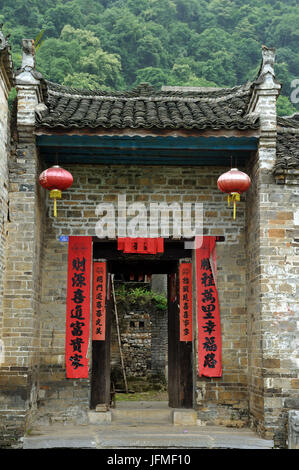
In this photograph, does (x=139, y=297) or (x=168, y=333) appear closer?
(x=168, y=333)

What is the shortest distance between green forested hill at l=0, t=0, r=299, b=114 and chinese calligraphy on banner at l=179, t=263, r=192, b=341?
25088mm

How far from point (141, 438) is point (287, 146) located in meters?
4.74

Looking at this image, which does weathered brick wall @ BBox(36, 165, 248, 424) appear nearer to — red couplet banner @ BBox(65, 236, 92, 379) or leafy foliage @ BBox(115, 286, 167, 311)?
red couplet banner @ BBox(65, 236, 92, 379)

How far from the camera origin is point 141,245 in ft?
27.7

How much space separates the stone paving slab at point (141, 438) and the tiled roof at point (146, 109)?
13.7ft

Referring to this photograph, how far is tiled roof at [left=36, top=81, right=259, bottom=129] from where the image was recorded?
7555mm

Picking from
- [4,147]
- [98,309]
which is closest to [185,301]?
[98,309]

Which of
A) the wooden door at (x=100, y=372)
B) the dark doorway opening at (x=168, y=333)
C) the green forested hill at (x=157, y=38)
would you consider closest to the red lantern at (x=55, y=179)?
the dark doorway opening at (x=168, y=333)

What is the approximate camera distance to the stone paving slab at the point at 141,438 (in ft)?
22.8

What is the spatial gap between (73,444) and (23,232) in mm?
2893

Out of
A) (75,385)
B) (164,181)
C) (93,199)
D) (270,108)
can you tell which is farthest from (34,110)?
(75,385)

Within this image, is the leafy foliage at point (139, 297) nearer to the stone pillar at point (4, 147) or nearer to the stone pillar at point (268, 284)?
the stone pillar at point (268, 284)

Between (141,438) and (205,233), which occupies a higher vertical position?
(205,233)

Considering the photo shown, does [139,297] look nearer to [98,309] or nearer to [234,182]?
[98,309]
